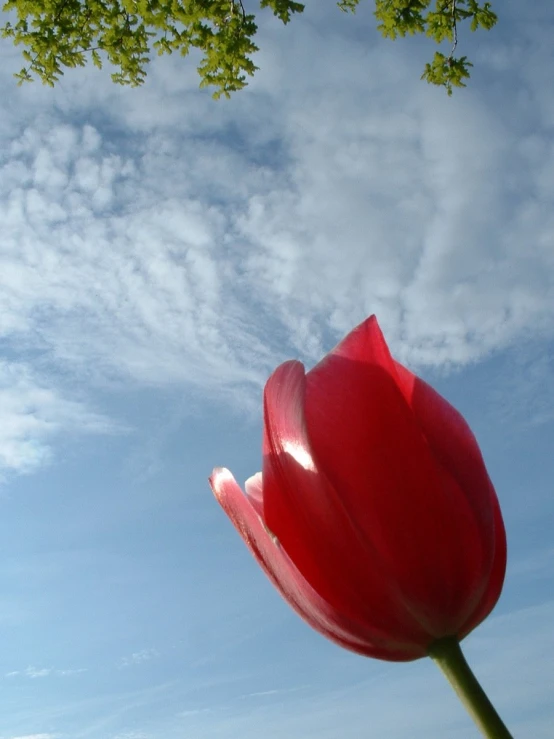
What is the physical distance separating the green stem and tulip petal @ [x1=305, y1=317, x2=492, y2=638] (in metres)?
0.06

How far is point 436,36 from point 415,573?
9632mm

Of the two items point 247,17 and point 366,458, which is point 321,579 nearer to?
point 366,458

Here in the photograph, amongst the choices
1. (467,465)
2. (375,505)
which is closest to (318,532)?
(375,505)

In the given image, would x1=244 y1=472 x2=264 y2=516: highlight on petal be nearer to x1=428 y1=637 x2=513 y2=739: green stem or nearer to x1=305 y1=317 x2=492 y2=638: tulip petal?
x1=305 y1=317 x2=492 y2=638: tulip petal

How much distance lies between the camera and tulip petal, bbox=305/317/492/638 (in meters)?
0.94

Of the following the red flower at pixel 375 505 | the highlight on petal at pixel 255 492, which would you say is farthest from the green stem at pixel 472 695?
the highlight on petal at pixel 255 492

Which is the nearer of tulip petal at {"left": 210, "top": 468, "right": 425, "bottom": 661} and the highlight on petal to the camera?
tulip petal at {"left": 210, "top": 468, "right": 425, "bottom": 661}

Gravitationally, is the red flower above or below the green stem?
above

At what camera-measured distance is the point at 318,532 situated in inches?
37.9

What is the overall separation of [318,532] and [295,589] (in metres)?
0.11

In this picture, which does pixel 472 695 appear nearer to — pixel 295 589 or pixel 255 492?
pixel 295 589

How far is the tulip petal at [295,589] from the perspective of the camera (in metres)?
0.99

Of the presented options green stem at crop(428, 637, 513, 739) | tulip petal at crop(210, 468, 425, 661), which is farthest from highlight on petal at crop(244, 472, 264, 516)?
green stem at crop(428, 637, 513, 739)

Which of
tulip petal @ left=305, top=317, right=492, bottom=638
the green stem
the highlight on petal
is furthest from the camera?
the highlight on petal
